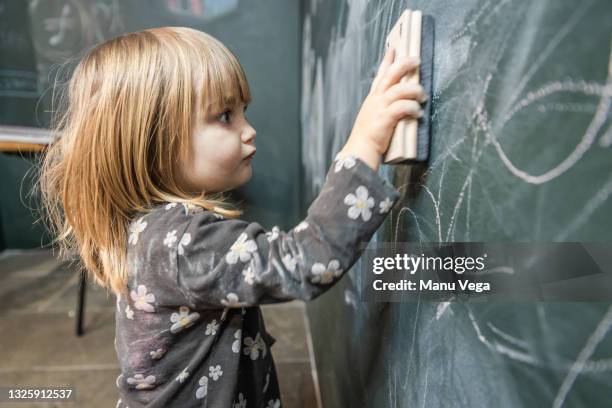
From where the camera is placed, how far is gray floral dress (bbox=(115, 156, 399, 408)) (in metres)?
0.37

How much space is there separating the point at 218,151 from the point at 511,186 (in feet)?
1.23

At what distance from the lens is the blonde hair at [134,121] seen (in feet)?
1.68

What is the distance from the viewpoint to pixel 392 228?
1.63 feet

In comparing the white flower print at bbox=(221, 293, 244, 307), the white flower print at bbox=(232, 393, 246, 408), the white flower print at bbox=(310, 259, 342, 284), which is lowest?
the white flower print at bbox=(232, 393, 246, 408)

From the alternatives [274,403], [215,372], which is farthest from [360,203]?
[274,403]

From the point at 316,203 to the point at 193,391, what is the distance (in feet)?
1.14

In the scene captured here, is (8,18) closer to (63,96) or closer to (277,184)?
(277,184)

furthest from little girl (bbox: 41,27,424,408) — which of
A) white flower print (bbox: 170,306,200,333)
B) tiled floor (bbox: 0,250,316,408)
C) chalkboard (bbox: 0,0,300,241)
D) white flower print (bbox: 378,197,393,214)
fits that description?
chalkboard (bbox: 0,0,300,241)

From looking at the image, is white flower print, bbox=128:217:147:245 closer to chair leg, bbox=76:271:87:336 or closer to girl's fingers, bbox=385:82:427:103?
girl's fingers, bbox=385:82:427:103

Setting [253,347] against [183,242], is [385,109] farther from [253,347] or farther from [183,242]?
[253,347]

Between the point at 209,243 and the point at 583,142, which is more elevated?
the point at 583,142

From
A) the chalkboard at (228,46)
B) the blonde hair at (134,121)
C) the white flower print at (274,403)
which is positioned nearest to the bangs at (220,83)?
the blonde hair at (134,121)

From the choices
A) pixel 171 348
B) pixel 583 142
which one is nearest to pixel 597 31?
pixel 583 142

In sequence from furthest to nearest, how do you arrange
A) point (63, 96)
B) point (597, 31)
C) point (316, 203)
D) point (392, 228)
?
point (63, 96) < point (392, 228) < point (316, 203) < point (597, 31)
